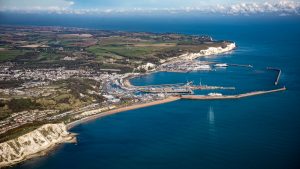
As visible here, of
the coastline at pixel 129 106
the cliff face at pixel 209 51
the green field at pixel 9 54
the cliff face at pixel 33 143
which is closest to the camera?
the cliff face at pixel 33 143

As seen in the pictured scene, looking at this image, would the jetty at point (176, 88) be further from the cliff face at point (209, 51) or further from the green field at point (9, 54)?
the green field at point (9, 54)

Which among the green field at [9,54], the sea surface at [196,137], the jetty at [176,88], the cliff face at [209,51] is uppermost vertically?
the green field at [9,54]

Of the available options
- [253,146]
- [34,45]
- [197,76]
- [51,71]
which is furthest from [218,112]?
[34,45]

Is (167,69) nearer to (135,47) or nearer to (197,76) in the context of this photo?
(197,76)

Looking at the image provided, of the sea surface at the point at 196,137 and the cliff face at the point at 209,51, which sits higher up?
the cliff face at the point at 209,51

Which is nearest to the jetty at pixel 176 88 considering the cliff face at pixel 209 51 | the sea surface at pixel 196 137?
the sea surface at pixel 196 137

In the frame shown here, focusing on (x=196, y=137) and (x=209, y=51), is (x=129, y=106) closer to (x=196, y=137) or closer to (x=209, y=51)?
(x=196, y=137)

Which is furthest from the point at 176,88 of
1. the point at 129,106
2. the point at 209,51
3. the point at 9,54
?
the point at 9,54

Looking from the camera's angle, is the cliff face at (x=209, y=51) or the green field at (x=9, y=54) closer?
the green field at (x=9, y=54)
